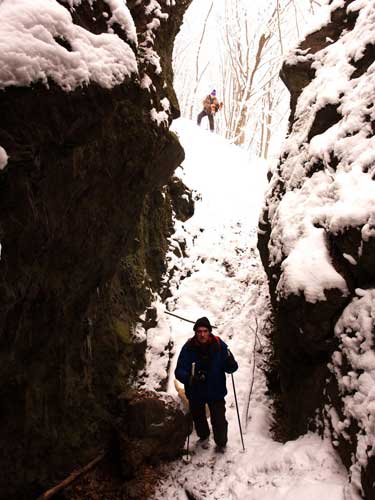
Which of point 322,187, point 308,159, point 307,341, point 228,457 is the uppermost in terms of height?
point 308,159

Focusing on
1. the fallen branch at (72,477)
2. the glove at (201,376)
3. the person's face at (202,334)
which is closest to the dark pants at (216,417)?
the glove at (201,376)

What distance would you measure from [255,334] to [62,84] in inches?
242

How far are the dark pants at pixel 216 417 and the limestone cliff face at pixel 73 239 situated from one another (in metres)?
1.32

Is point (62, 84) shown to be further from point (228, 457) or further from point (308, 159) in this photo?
point (228, 457)

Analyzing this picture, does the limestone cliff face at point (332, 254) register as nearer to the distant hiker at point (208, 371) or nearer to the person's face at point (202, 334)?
the distant hiker at point (208, 371)

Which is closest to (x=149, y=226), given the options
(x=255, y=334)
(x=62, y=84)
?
(x=255, y=334)

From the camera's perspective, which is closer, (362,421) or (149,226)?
(362,421)

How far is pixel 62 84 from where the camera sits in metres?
2.66

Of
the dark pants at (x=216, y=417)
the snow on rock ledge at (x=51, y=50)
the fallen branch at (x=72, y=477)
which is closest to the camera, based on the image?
the snow on rock ledge at (x=51, y=50)

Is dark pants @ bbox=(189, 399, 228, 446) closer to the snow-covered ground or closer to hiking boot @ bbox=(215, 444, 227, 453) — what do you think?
hiking boot @ bbox=(215, 444, 227, 453)

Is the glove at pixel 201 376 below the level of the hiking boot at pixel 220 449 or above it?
above

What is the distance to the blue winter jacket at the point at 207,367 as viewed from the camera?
5059 millimetres

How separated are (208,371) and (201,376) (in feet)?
0.40

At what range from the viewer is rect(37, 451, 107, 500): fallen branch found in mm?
4438
